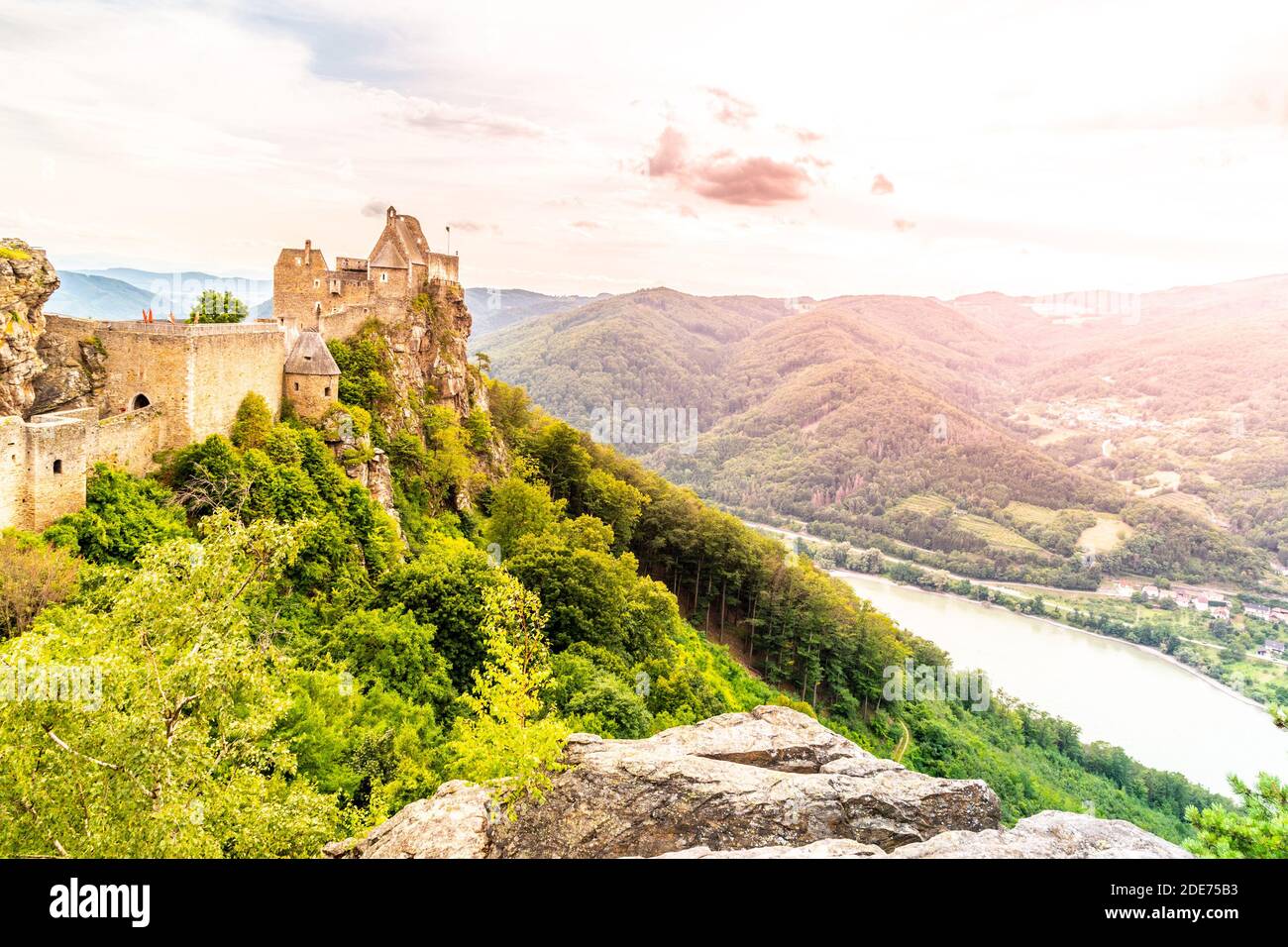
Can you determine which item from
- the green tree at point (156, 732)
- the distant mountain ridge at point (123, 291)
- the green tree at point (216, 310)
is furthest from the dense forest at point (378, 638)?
the distant mountain ridge at point (123, 291)

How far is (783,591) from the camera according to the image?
5378cm

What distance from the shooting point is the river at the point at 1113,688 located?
80.7 m

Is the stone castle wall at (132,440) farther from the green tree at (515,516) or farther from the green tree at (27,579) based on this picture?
the green tree at (515,516)

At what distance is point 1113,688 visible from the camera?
321ft

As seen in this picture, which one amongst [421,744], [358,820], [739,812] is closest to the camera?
[739,812]

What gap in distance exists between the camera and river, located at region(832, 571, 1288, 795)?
80.7 meters

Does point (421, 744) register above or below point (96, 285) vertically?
below

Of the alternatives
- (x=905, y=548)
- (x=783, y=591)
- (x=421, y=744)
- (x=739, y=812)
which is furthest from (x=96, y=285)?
(x=905, y=548)

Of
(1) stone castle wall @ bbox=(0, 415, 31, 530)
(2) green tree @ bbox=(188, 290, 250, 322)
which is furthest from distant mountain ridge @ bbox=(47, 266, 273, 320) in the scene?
(1) stone castle wall @ bbox=(0, 415, 31, 530)

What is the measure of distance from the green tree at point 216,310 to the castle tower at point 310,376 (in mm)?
6659

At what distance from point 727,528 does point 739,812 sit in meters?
44.9

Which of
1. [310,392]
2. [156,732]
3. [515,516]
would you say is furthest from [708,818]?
[515,516]
